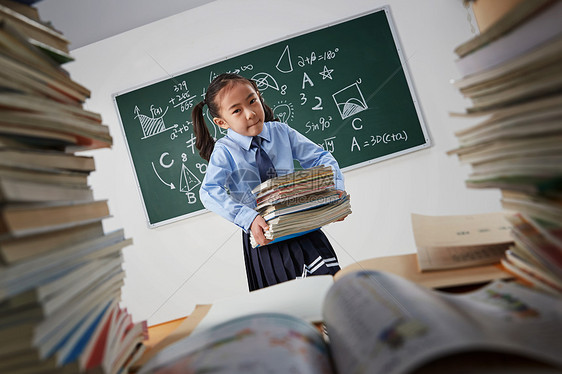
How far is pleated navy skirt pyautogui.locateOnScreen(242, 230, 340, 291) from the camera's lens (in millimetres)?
1744

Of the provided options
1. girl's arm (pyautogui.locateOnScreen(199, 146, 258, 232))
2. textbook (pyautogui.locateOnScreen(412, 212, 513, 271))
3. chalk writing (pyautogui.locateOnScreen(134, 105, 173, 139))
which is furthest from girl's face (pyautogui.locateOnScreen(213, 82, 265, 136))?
chalk writing (pyautogui.locateOnScreen(134, 105, 173, 139))

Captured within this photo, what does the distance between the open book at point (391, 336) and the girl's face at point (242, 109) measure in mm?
1384

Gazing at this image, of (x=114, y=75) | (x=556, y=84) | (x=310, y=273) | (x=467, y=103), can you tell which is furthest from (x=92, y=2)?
(x=556, y=84)

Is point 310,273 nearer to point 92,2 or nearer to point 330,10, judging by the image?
point 92,2

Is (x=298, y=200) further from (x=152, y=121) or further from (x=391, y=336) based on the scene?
(x=152, y=121)

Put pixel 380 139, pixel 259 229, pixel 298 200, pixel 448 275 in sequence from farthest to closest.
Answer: pixel 380 139
pixel 259 229
pixel 298 200
pixel 448 275

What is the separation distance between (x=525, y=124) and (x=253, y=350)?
391 mm

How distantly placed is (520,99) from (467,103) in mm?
2969

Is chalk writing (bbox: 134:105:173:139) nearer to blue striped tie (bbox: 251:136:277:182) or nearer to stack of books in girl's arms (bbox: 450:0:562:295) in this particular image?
blue striped tie (bbox: 251:136:277:182)

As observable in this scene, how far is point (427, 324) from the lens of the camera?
0.35m

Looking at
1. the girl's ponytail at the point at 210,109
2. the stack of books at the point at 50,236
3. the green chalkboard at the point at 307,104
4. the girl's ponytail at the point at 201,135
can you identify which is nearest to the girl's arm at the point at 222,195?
the girl's ponytail at the point at 210,109

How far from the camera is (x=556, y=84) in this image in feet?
1.47

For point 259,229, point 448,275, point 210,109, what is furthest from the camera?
point 210,109

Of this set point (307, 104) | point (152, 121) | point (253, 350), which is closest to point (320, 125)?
point (307, 104)
